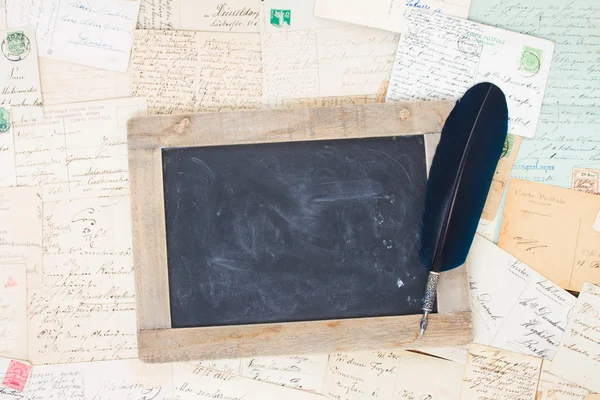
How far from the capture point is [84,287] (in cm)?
175

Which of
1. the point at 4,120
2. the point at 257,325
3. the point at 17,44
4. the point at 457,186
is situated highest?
the point at 17,44

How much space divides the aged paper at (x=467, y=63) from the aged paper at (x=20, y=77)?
1182 mm

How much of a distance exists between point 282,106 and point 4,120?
932 millimetres

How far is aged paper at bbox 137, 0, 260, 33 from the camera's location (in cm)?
174

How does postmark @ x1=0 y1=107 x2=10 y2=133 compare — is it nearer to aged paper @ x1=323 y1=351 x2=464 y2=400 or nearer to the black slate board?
the black slate board

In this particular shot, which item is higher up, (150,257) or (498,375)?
(150,257)

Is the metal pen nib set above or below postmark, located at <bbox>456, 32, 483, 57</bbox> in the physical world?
below

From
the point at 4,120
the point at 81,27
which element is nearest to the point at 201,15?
the point at 81,27

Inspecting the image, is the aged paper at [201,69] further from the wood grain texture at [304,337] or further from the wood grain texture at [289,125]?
the wood grain texture at [304,337]

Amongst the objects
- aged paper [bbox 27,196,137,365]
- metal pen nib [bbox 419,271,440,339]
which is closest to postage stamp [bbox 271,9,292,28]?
aged paper [bbox 27,196,137,365]

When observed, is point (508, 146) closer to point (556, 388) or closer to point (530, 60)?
point (530, 60)

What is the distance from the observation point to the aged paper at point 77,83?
1752mm

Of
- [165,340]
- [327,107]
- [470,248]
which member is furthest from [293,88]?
[165,340]

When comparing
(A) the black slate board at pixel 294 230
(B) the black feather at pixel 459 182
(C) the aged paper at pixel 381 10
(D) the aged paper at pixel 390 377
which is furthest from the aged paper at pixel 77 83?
(D) the aged paper at pixel 390 377
